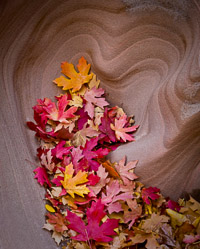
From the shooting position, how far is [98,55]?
1.29 metres

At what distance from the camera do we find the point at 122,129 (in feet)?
4.04

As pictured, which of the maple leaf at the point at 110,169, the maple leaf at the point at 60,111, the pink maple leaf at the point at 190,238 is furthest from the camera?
the maple leaf at the point at 60,111

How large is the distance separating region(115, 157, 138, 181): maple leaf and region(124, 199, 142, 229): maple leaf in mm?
103

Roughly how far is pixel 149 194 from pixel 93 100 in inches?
19.5

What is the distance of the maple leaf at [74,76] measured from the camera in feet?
4.30

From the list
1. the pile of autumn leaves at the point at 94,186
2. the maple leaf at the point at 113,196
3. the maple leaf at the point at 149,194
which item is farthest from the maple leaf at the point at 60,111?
the maple leaf at the point at 149,194

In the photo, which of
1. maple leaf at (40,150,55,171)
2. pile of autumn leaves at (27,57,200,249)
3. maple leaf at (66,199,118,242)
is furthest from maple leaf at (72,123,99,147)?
maple leaf at (66,199,118,242)

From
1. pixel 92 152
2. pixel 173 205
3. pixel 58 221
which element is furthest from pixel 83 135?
pixel 173 205

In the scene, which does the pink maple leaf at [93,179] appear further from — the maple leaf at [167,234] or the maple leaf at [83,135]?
the maple leaf at [167,234]

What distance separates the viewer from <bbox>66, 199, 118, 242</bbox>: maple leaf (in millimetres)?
1038

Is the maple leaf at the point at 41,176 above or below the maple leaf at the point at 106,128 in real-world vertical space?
below

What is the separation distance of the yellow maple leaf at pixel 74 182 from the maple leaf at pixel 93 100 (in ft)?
0.96

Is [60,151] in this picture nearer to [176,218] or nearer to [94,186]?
[94,186]

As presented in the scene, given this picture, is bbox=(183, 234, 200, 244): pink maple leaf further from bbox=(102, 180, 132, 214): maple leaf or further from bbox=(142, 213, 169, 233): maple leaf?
bbox=(102, 180, 132, 214): maple leaf
